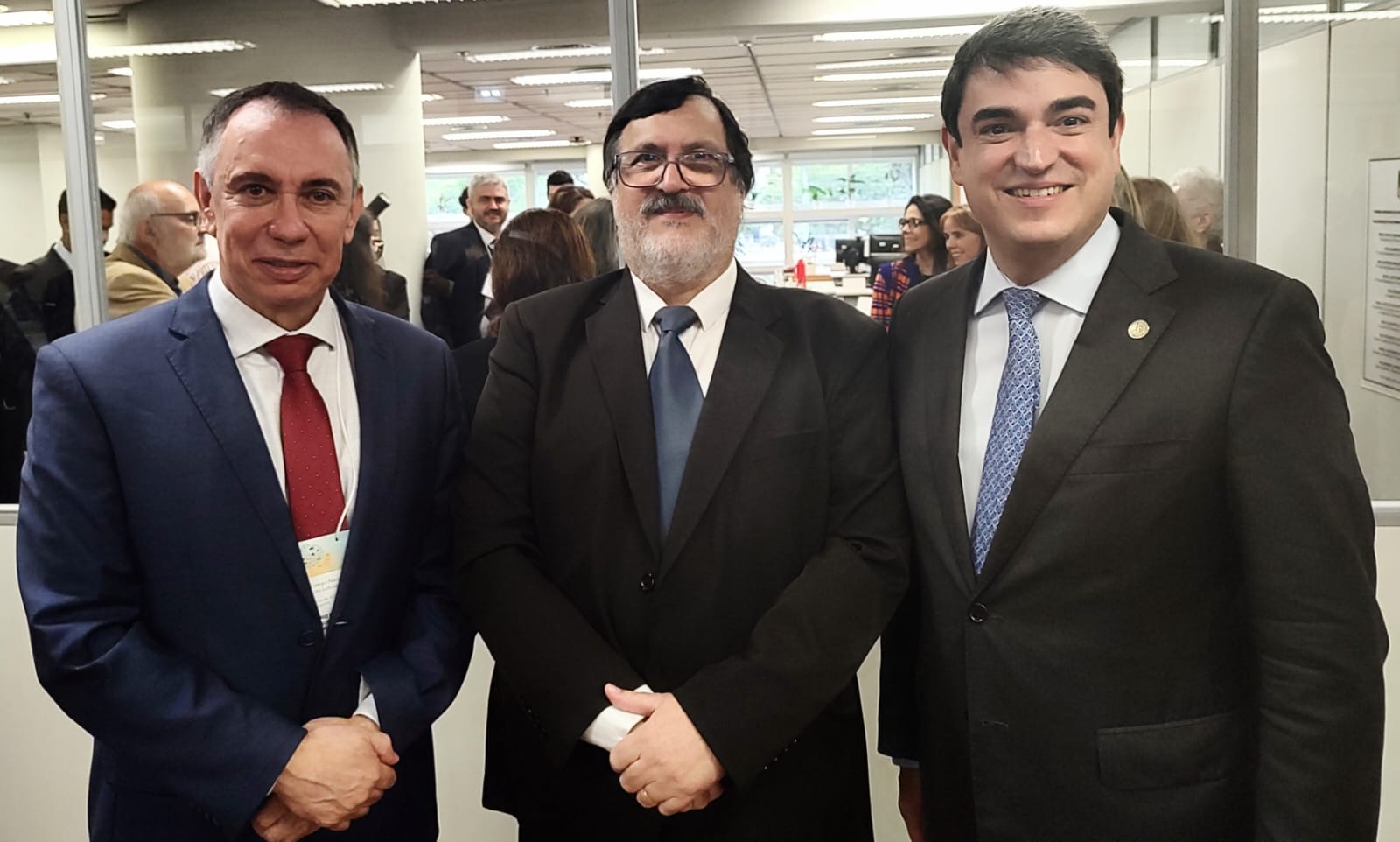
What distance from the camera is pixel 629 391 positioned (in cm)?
175

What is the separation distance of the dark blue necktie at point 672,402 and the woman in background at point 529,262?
1172 millimetres

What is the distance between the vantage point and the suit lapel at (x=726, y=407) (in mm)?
1676

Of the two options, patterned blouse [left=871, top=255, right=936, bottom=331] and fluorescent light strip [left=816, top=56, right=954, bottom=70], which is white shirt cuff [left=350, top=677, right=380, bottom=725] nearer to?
patterned blouse [left=871, top=255, right=936, bottom=331]

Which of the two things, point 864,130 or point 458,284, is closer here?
point 458,284

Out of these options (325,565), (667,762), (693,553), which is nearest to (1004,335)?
(693,553)

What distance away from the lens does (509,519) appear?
1740 mm

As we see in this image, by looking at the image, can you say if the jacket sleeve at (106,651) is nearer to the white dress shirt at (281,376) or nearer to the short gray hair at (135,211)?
the white dress shirt at (281,376)

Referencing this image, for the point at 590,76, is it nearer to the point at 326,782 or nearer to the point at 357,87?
the point at 357,87

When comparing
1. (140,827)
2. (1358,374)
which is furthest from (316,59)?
(1358,374)

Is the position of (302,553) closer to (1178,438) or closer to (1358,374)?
(1178,438)

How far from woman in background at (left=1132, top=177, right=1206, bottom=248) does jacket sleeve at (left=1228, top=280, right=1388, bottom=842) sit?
147 cm

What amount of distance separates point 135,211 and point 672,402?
7.68 ft

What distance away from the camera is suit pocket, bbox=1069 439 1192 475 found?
1.51 metres

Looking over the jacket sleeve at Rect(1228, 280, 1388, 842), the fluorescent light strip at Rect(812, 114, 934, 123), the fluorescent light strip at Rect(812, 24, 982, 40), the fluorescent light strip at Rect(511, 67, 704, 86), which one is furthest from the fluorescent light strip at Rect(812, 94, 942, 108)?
Result: the jacket sleeve at Rect(1228, 280, 1388, 842)
